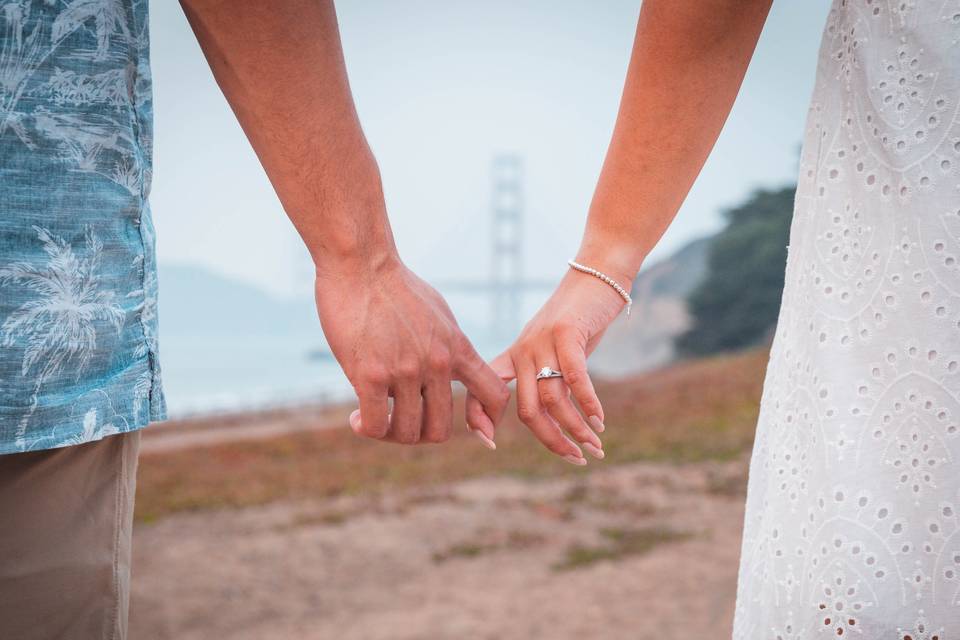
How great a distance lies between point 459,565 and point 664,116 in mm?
4527

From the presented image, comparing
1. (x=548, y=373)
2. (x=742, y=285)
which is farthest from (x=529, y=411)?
(x=742, y=285)

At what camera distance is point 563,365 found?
1228mm

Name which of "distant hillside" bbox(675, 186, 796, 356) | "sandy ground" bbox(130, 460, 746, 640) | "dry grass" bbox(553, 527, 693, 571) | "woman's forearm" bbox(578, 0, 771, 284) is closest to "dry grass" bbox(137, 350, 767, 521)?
"sandy ground" bbox(130, 460, 746, 640)

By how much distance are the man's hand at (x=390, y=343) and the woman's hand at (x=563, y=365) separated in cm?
11

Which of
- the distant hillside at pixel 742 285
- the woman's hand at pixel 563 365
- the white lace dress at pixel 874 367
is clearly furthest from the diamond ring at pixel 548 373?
the distant hillside at pixel 742 285

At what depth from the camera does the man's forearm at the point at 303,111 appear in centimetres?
110

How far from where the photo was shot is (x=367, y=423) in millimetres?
1215

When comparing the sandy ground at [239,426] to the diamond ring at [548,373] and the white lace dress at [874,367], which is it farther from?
the white lace dress at [874,367]

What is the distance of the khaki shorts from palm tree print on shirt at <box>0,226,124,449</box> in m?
0.08

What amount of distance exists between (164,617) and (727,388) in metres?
10.4

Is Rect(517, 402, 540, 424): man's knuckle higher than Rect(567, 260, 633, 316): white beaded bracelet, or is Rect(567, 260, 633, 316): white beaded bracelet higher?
Rect(567, 260, 633, 316): white beaded bracelet

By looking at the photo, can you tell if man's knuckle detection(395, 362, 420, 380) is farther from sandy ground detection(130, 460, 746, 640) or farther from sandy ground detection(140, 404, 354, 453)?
sandy ground detection(140, 404, 354, 453)

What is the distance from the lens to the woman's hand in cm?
121

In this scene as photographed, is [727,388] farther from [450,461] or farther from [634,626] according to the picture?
[634,626]
